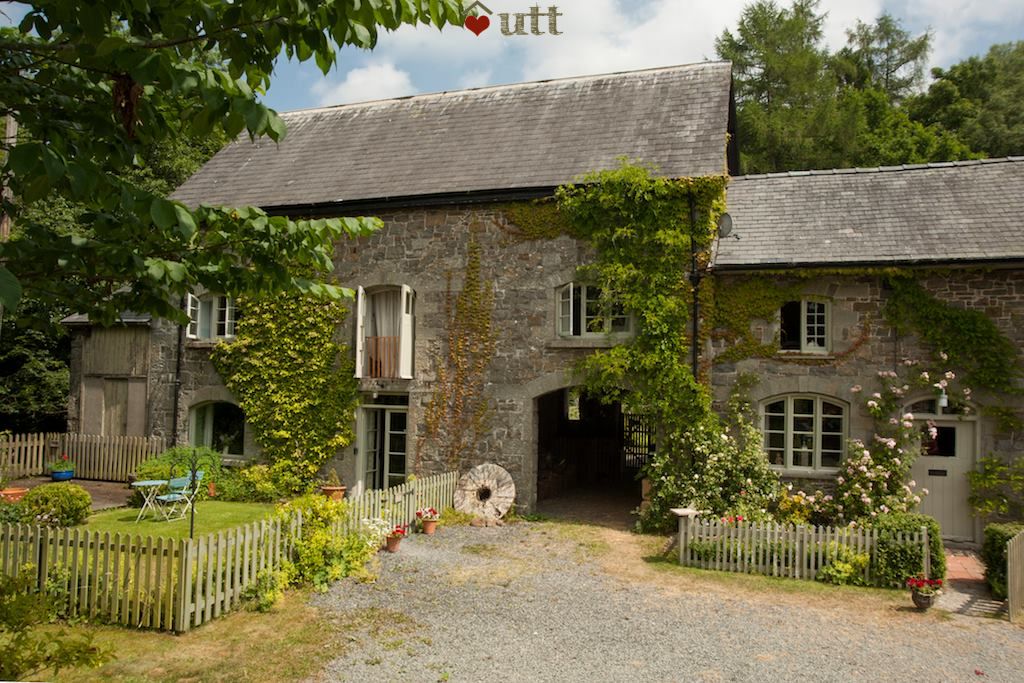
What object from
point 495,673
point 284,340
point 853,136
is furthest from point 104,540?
point 853,136

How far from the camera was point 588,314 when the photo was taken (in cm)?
1431

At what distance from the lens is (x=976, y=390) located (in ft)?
40.0

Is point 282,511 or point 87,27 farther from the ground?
point 87,27

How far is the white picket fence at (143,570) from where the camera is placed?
776cm

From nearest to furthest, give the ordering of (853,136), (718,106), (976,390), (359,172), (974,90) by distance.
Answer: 1. (976,390)
2. (718,106)
3. (359,172)
4. (853,136)
5. (974,90)

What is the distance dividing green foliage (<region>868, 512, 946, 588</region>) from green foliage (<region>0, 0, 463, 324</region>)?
816cm

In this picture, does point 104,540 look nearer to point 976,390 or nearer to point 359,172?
point 359,172

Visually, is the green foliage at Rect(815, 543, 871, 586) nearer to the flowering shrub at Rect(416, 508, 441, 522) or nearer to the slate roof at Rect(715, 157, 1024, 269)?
the slate roof at Rect(715, 157, 1024, 269)

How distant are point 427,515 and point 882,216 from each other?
996cm

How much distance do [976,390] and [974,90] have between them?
938 inches

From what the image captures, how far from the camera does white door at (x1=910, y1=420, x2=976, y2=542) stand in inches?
486

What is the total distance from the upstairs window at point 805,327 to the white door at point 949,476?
2.31m

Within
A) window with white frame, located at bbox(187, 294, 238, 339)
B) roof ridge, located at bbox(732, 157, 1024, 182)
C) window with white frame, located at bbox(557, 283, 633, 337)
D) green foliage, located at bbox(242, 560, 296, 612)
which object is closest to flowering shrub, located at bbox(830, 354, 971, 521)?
window with white frame, located at bbox(557, 283, 633, 337)

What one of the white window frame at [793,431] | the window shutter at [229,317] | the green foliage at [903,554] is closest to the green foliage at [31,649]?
the green foliage at [903,554]
